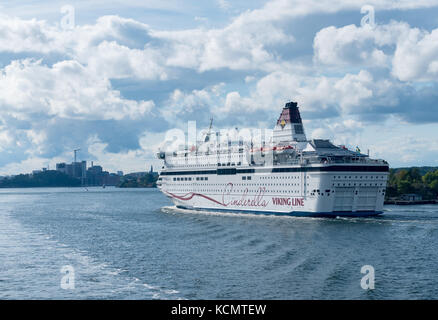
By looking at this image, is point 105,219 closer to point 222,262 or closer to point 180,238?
point 180,238

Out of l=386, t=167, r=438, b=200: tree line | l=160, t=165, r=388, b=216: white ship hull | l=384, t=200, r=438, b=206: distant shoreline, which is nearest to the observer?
l=160, t=165, r=388, b=216: white ship hull

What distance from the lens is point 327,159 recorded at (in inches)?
2092

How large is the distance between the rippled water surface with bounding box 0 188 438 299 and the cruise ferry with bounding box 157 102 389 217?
2372 millimetres

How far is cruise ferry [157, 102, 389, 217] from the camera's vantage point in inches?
2055

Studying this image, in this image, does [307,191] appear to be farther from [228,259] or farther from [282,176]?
[228,259]

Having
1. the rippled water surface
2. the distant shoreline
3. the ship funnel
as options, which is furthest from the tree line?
the rippled water surface

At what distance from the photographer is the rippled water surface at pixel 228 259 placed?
2502 centimetres

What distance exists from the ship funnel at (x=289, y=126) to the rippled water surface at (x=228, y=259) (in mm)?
14167

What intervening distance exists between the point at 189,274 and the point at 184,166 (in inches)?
1795

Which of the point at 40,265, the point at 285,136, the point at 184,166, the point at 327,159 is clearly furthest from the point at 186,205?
the point at 40,265

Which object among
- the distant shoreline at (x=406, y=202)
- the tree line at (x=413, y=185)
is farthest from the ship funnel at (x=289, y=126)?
the tree line at (x=413, y=185)

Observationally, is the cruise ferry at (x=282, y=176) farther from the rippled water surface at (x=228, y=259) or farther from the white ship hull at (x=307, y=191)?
the rippled water surface at (x=228, y=259)

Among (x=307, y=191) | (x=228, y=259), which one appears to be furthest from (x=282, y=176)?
(x=228, y=259)

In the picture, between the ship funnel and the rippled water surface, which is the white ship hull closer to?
the rippled water surface
